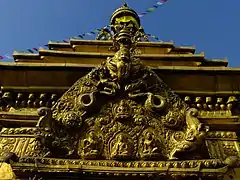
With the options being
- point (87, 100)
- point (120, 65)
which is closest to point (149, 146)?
point (87, 100)

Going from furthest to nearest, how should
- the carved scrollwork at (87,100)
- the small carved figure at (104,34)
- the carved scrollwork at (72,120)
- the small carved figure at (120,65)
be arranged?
1. the small carved figure at (104,34)
2. the small carved figure at (120,65)
3. the carved scrollwork at (87,100)
4. the carved scrollwork at (72,120)

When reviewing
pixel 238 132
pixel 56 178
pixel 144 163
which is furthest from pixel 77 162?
pixel 238 132

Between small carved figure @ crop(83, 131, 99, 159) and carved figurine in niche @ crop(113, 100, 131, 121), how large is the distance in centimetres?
50

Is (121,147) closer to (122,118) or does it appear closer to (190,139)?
(122,118)

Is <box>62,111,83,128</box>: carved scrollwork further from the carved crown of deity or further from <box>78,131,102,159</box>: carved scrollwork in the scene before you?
<box>78,131,102,159</box>: carved scrollwork

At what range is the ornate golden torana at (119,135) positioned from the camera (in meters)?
6.37

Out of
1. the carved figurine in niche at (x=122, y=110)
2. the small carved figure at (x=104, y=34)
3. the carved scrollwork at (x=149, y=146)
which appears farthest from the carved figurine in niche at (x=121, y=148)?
the small carved figure at (x=104, y=34)

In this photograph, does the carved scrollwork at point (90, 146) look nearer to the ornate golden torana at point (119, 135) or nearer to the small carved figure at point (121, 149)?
the ornate golden torana at point (119, 135)

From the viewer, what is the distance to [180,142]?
22.1ft

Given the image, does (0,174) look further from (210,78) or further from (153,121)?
(210,78)

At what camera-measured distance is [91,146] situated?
6.73 metres

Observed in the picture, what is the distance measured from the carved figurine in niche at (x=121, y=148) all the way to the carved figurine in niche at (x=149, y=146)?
186mm

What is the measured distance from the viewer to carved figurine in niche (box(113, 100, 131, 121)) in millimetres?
6957

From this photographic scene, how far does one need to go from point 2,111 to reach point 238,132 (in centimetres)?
424
